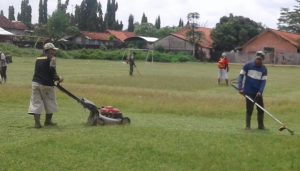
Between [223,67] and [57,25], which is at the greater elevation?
[57,25]

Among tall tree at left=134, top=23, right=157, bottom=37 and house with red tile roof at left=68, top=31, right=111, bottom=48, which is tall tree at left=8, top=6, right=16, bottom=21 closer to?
tall tree at left=134, top=23, right=157, bottom=37

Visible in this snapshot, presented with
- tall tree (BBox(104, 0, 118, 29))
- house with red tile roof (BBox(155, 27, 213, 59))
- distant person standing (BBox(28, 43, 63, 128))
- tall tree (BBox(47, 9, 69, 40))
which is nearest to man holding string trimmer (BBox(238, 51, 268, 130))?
distant person standing (BBox(28, 43, 63, 128))

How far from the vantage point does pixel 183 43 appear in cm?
9744

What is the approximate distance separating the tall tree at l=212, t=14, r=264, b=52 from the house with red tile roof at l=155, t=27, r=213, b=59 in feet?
11.1

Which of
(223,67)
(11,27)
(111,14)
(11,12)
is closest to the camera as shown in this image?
(223,67)

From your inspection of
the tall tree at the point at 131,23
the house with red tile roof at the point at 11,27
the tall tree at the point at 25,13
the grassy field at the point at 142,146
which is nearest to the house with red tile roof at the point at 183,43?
the house with red tile roof at the point at 11,27

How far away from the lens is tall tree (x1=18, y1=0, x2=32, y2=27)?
15736 cm

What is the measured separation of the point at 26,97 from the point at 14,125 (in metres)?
6.83

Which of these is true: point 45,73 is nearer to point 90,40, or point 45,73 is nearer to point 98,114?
point 98,114

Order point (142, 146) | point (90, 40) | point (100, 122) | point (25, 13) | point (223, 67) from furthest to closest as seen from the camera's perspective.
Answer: point (25, 13) < point (90, 40) < point (223, 67) < point (100, 122) < point (142, 146)

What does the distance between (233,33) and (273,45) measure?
694cm

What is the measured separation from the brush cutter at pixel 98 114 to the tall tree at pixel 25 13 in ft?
488

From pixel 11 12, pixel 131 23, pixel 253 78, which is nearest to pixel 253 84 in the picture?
pixel 253 78

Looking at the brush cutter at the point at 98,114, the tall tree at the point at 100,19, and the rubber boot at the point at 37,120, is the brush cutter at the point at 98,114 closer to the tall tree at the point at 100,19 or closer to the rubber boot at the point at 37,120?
the rubber boot at the point at 37,120
